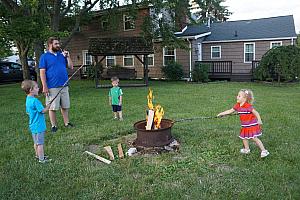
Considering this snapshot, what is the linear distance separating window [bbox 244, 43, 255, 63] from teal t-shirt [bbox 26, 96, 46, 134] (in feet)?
63.5

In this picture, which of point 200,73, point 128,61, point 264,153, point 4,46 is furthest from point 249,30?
point 264,153

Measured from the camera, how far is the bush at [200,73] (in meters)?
20.4

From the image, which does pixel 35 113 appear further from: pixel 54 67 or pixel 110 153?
pixel 54 67

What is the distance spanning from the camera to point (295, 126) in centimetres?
652

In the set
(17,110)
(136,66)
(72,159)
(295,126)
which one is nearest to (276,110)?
(295,126)

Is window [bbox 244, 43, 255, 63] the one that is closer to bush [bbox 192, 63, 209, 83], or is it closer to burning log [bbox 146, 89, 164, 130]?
bush [bbox 192, 63, 209, 83]

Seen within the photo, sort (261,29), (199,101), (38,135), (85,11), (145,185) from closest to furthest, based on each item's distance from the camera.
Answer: (145,185)
(38,135)
(199,101)
(85,11)
(261,29)

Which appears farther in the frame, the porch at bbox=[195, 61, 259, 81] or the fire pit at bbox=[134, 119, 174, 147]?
the porch at bbox=[195, 61, 259, 81]

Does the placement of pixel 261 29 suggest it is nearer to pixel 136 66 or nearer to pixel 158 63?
pixel 158 63

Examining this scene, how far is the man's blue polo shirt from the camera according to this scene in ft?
20.1

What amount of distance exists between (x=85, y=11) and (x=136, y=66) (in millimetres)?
7114

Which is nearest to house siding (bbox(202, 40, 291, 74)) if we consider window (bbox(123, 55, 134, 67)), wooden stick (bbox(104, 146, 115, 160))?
window (bbox(123, 55, 134, 67))

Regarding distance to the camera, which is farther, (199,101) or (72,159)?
(199,101)

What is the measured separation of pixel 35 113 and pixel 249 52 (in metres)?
19.5
